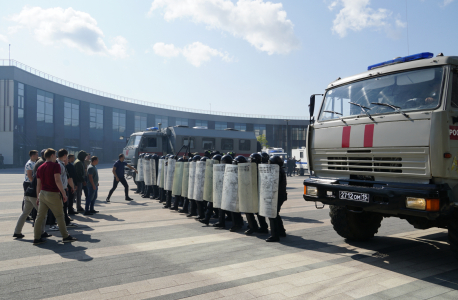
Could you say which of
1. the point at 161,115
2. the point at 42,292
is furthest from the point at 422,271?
the point at 161,115

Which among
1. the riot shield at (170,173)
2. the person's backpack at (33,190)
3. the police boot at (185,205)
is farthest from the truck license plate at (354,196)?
the riot shield at (170,173)

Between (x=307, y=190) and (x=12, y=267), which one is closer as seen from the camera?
(x=12, y=267)

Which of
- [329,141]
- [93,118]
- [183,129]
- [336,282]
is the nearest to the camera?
[336,282]

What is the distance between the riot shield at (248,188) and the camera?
7.11m

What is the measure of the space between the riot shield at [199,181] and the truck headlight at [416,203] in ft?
17.0

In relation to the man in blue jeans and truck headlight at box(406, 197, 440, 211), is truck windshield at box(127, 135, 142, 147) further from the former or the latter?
truck headlight at box(406, 197, 440, 211)

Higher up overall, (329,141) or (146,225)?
(329,141)

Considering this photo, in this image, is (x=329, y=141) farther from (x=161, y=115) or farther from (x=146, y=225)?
(x=161, y=115)

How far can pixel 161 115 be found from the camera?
66438 mm

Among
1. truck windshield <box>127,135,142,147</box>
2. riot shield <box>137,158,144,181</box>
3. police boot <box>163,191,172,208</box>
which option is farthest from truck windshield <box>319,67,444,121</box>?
truck windshield <box>127,135,142,147</box>

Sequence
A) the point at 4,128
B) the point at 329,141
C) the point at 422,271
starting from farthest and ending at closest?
the point at 4,128 → the point at 329,141 → the point at 422,271

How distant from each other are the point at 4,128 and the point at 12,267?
142 ft

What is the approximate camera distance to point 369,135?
515 centimetres

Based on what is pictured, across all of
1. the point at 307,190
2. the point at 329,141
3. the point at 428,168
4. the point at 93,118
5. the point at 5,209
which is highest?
the point at 93,118
